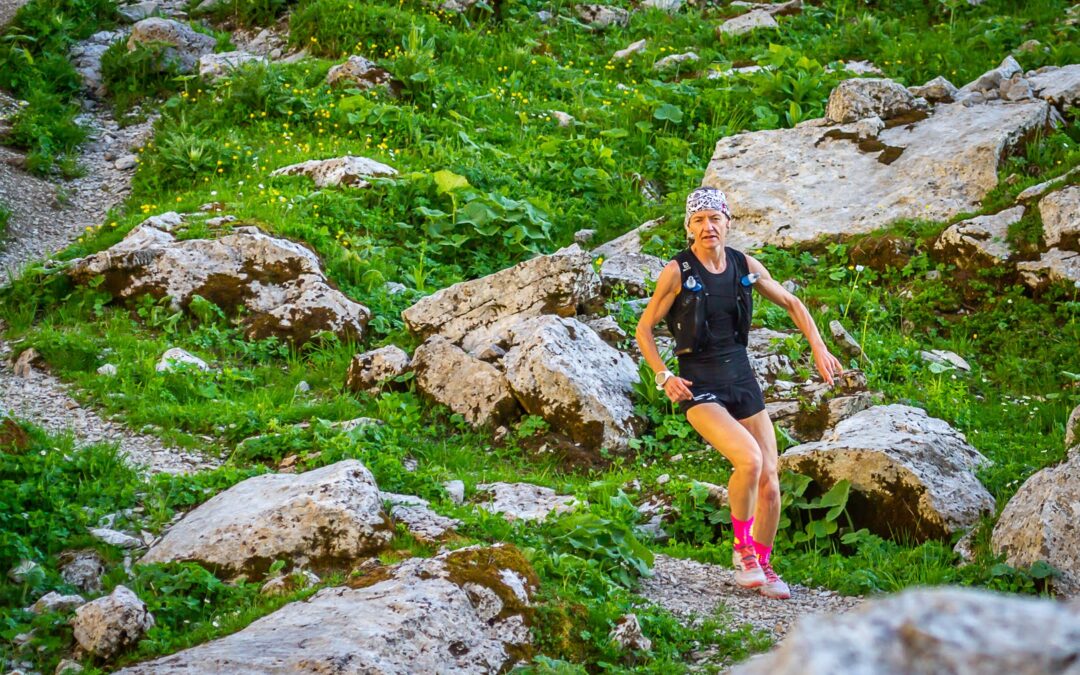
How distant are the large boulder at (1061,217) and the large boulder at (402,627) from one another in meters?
7.38

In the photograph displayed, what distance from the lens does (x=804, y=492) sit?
25.0ft

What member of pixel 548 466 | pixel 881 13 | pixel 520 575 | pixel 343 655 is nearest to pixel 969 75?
pixel 881 13

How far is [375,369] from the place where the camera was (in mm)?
9898

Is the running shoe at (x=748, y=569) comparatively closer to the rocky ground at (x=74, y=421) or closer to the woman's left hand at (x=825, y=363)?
the woman's left hand at (x=825, y=363)

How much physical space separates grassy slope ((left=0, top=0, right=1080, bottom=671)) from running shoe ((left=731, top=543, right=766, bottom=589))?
0.53 metres

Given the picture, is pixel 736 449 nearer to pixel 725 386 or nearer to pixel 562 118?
pixel 725 386

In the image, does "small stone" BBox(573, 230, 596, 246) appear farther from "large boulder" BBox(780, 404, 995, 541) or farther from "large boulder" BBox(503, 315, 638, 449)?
"large boulder" BBox(780, 404, 995, 541)

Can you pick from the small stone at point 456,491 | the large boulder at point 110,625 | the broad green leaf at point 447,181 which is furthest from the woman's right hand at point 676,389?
the broad green leaf at point 447,181

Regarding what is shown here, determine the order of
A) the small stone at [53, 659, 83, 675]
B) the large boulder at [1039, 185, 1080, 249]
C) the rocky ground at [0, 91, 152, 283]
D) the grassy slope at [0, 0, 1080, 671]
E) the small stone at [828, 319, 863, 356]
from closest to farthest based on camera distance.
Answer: the small stone at [53, 659, 83, 675], the grassy slope at [0, 0, 1080, 671], the small stone at [828, 319, 863, 356], the large boulder at [1039, 185, 1080, 249], the rocky ground at [0, 91, 152, 283]

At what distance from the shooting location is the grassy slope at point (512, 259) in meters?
6.86

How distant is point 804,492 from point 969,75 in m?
9.81

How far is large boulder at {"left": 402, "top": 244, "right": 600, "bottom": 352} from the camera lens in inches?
406

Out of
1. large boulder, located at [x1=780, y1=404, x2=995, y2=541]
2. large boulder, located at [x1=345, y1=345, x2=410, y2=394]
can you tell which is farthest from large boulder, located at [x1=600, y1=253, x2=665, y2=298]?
large boulder, located at [x1=780, y1=404, x2=995, y2=541]

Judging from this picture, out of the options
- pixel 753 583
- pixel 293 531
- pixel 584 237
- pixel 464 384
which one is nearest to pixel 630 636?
pixel 753 583
